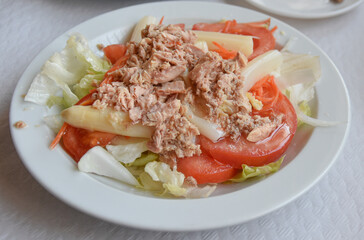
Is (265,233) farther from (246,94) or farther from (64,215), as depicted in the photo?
(64,215)

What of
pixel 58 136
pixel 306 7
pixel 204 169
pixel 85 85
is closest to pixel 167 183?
pixel 204 169

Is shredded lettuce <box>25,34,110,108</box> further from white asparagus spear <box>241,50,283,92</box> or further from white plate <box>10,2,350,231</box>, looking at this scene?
white asparagus spear <box>241,50,283,92</box>

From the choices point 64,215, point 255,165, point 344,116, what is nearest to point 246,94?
point 255,165

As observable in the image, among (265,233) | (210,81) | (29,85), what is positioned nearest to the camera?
(265,233)

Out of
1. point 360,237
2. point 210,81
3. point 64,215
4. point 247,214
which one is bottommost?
point 360,237

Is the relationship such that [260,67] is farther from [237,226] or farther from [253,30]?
[237,226]

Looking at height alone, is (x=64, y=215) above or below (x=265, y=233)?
above

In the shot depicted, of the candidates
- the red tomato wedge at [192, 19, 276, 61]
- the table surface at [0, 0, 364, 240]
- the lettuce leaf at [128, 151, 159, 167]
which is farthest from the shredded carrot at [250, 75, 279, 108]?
the lettuce leaf at [128, 151, 159, 167]

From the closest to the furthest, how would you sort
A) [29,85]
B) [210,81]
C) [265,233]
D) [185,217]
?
[185,217], [265,233], [210,81], [29,85]
